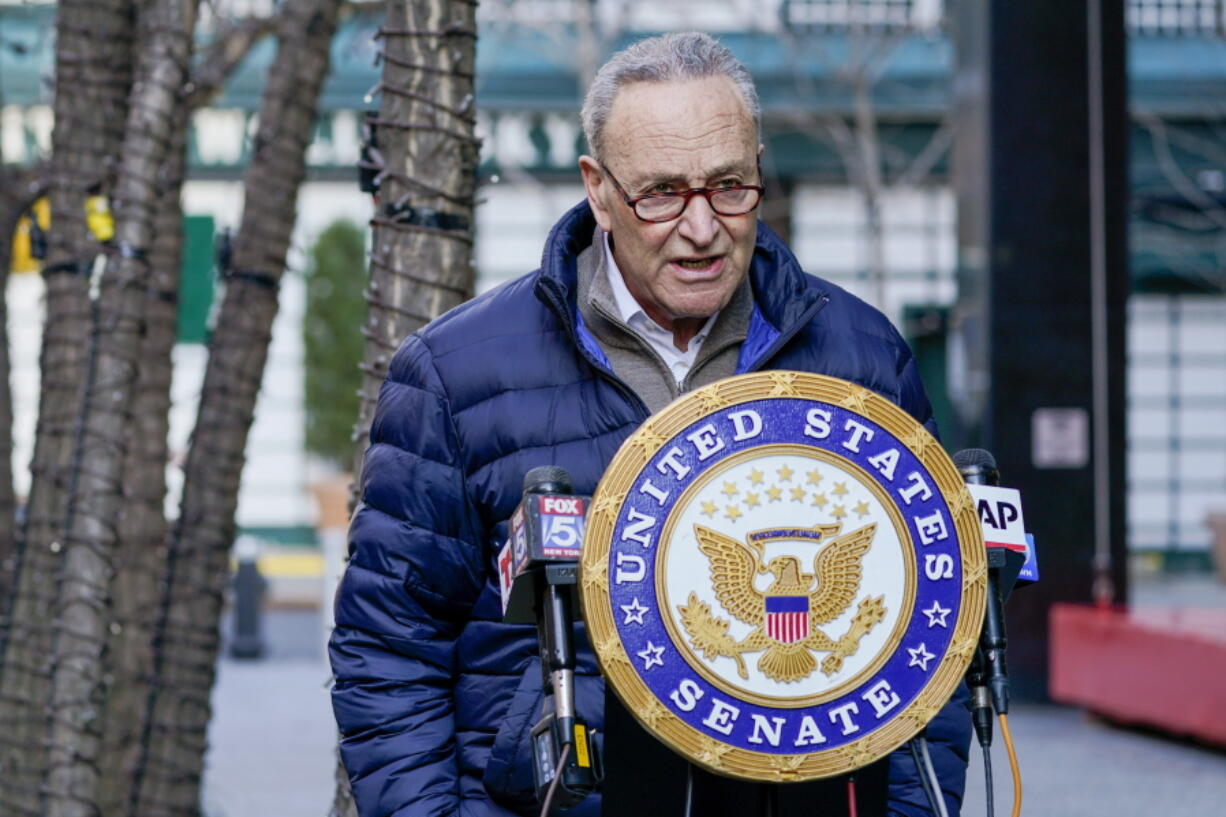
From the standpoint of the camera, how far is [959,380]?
45.5ft

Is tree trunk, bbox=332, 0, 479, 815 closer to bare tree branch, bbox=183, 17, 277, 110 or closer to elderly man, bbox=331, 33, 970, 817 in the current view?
elderly man, bbox=331, 33, 970, 817

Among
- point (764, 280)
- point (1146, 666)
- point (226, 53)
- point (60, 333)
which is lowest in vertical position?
point (1146, 666)

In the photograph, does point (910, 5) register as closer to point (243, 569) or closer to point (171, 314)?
point (243, 569)

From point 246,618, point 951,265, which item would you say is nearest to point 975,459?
point 246,618

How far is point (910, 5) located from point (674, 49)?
22.2 metres

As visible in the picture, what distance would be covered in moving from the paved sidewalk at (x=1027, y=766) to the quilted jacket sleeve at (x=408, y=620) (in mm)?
5083

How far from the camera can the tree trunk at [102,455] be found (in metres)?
5.95

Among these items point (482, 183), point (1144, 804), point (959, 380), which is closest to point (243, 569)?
point (959, 380)

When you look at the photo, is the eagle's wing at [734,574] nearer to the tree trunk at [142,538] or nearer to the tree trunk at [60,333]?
the tree trunk at [60,333]

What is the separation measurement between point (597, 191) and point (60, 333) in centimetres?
411

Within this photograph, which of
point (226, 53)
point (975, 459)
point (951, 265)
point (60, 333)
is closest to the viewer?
point (975, 459)

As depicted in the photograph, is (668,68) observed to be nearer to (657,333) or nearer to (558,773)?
(657,333)

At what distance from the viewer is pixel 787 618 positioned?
245 cm

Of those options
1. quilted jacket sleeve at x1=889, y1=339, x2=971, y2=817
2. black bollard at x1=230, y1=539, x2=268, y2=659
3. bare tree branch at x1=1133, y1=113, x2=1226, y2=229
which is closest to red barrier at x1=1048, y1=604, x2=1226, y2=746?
black bollard at x1=230, y1=539, x2=268, y2=659
